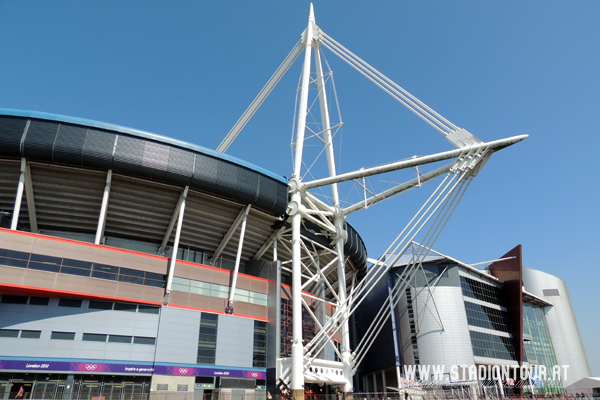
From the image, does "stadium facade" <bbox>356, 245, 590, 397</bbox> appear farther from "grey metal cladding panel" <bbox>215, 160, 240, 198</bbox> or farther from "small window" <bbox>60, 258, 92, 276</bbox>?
"small window" <bbox>60, 258, 92, 276</bbox>

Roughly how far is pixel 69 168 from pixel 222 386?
20.1m

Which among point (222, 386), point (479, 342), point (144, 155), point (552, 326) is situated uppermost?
point (144, 155)

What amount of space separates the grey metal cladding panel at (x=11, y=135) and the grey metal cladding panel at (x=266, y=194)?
56.6 feet

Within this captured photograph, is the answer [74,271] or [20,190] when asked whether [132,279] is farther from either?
[20,190]

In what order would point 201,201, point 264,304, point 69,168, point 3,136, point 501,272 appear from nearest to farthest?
1. point 3,136
2. point 69,168
3. point 201,201
4. point 264,304
5. point 501,272

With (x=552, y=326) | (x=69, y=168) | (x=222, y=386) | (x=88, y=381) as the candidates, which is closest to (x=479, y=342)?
(x=552, y=326)

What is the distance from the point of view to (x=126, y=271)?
31.3 meters

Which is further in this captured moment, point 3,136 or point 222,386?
point 222,386

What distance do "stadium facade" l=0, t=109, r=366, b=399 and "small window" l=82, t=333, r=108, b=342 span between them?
0.29 ft

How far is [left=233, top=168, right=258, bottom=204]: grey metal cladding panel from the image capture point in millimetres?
33625

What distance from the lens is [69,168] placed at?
30.1m

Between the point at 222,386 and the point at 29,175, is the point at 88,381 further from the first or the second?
the point at 29,175

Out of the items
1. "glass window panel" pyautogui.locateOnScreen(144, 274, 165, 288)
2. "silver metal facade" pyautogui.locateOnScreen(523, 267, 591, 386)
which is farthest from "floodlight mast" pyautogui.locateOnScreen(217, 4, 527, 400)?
"silver metal facade" pyautogui.locateOnScreen(523, 267, 591, 386)

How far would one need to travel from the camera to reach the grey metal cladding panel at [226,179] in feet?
107
